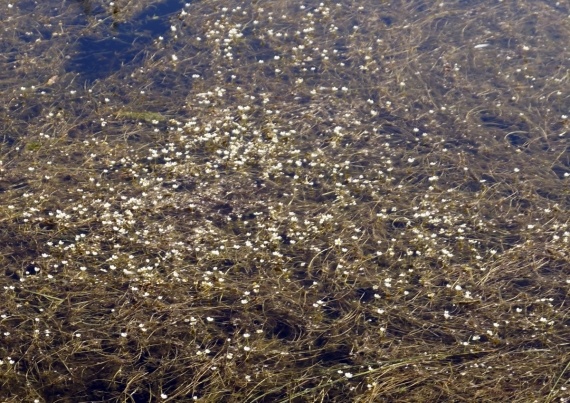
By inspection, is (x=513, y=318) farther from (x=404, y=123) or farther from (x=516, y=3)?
(x=516, y=3)

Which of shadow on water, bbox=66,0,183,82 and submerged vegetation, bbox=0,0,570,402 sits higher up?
shadow on water, bbox=66,0,183,82

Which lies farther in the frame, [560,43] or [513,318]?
[560,43]

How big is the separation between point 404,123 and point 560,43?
3168 millimetres

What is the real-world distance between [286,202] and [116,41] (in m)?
4.14

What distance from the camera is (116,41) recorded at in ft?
34.9

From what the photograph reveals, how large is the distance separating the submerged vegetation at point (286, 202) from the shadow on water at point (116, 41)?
1.6 inches

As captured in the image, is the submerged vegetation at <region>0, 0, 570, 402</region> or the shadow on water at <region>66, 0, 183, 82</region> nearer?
the submerged vegetation at <region>0, 0, 570, 402</region>

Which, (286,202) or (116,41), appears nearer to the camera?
(286,202)

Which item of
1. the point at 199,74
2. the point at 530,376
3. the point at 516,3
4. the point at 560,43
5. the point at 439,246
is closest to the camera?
the point at 530,376

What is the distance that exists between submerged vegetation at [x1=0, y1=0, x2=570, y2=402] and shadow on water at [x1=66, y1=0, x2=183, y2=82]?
1.6 inches

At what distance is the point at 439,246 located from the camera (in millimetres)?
7734

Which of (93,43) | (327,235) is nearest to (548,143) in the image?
(327,235)

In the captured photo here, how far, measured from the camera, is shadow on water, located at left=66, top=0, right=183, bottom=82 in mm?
10164

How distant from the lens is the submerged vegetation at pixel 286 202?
21.3 feet
